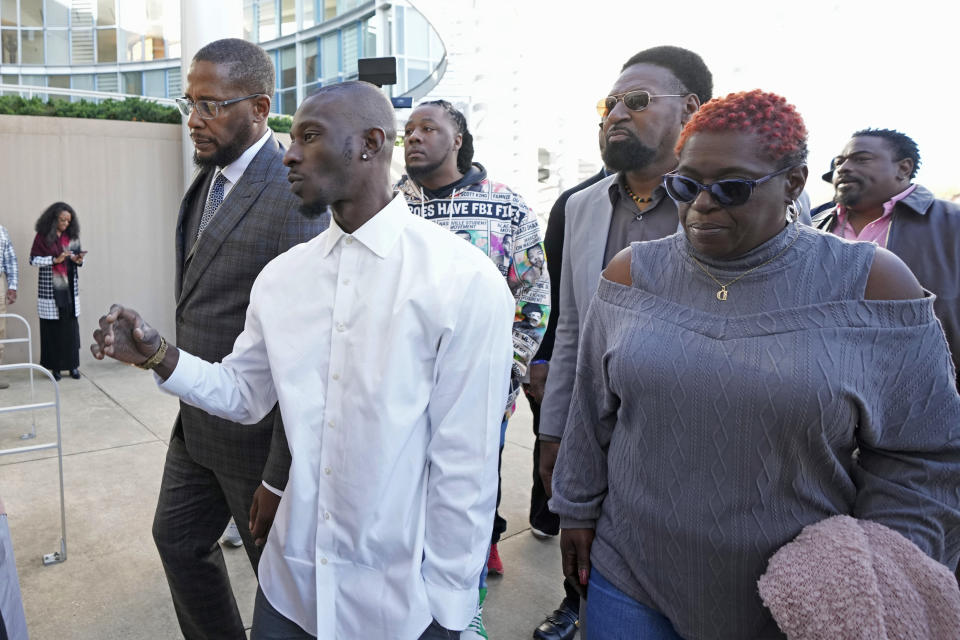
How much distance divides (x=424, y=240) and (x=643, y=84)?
1204mm

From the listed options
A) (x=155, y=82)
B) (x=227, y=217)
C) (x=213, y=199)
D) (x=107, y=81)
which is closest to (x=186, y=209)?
(x=213, y=199)

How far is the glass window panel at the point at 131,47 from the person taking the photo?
28.0 metres

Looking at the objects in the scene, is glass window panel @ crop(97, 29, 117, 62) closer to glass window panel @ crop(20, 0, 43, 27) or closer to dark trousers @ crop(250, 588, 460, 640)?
glass window panel @ crop(20, 0, 43, 27)

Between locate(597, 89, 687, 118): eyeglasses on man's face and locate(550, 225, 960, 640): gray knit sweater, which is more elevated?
locate(597, 89, 687, 118): eyeglasses on man's face

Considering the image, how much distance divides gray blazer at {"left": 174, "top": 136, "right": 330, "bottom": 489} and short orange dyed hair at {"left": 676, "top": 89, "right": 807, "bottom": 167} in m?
1.33

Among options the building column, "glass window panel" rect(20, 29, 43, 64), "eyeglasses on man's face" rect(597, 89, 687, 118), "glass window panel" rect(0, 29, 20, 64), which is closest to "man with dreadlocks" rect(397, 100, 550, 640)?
"eyeglasses on man's face" rect(597, 89, 687, 118)

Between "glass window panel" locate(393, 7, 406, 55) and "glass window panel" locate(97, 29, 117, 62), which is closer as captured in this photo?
"glass window panel" locate(393, 7, 406, 55)

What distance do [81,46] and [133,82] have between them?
211 cm

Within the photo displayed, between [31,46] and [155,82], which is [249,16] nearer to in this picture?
[155,82]

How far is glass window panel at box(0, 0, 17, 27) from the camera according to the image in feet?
85.7

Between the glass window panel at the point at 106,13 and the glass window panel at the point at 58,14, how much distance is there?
105 cm

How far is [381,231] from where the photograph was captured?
186cm

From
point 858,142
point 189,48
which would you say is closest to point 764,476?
point 858,142

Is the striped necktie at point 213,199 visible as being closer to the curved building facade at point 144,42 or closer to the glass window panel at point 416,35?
the glass window panel at point 416,35
